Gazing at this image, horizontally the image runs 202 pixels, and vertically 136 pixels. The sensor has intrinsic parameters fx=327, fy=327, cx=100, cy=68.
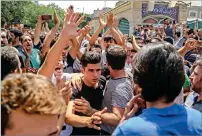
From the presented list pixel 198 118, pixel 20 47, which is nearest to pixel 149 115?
pixel 198 118

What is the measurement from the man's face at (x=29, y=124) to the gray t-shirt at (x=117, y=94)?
1.20 m

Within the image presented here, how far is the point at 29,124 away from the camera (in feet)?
3.98

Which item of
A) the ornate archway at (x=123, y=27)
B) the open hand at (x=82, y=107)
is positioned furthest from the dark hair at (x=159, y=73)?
the ornate archway at (x=123, y=27)

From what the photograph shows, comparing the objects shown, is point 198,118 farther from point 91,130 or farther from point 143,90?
point 91,130

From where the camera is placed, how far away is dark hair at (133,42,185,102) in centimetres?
143

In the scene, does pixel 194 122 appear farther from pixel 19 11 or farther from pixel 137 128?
pixel 19 11

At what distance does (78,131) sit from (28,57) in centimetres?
227

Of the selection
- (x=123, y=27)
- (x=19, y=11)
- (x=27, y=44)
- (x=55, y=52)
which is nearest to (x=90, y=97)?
(x=55, y=52)

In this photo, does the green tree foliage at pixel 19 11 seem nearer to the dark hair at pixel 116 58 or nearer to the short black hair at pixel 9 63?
the dark hair at pixel 116 58

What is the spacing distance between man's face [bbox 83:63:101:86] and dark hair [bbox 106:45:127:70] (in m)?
0.13

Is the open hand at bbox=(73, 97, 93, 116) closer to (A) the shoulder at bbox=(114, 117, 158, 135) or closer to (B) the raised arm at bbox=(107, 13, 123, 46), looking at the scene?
(A) the shoulder at bbox=(114, 117, 158, 135)

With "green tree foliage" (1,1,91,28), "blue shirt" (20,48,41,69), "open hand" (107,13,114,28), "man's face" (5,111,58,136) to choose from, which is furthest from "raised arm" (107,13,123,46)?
"man's face" (5,111,58,136)

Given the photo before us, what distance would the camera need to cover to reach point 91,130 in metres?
2.54

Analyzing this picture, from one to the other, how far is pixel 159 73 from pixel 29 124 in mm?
595
